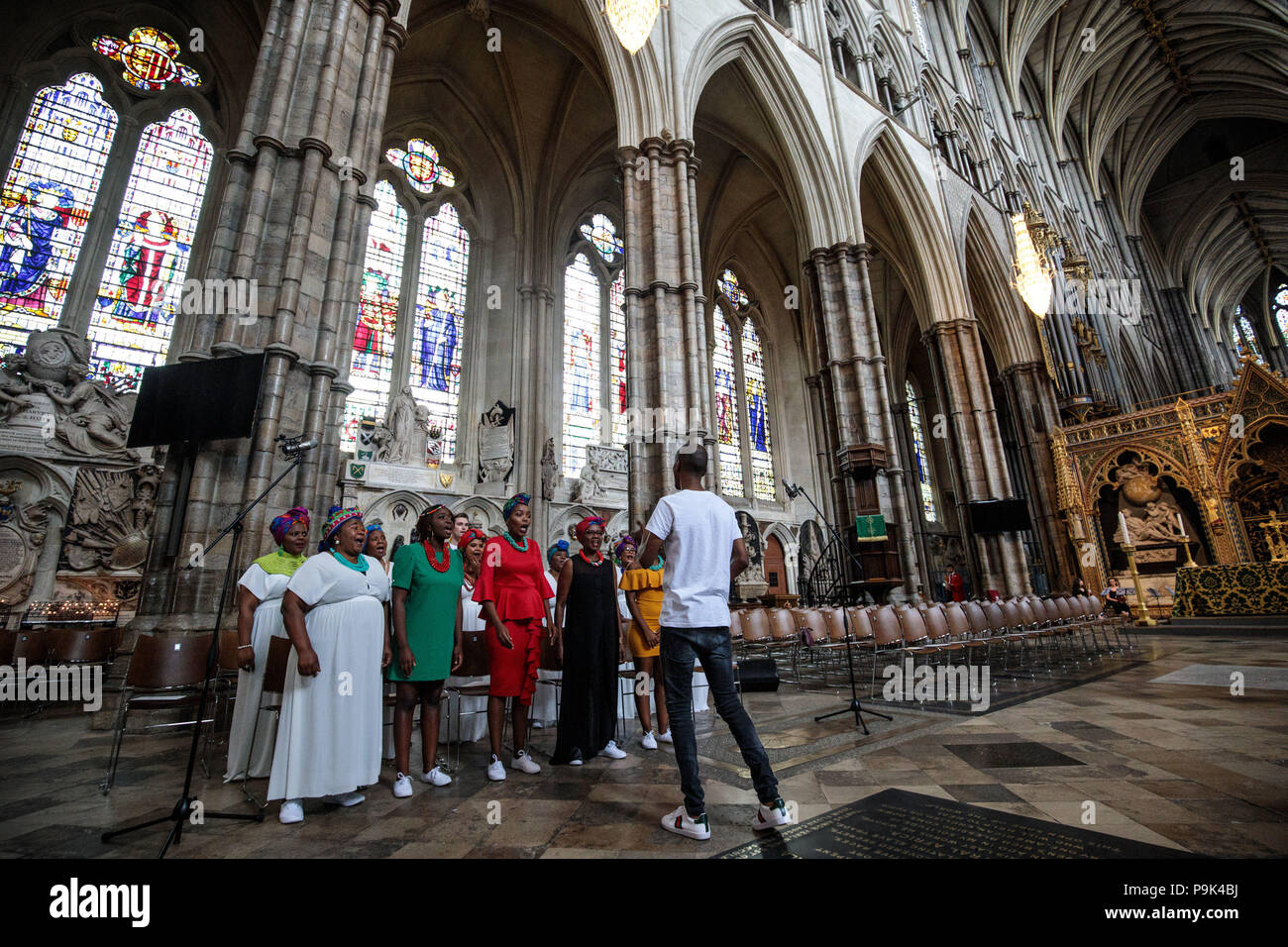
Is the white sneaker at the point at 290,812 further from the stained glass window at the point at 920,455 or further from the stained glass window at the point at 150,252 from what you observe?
the stained glass window at the point at 920,455

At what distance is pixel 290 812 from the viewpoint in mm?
2246

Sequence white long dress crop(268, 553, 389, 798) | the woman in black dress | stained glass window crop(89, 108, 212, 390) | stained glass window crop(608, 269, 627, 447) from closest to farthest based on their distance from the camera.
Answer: white long dress crop(268, 553, 389, 798) < the woman in black dress < stained glass window crop(89, 108, 212, 390) < stained glass window crop(608, 269, 627, 447)

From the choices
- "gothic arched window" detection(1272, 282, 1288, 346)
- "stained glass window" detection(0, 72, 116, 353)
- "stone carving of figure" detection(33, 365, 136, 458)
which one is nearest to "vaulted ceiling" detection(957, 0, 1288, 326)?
"gothic arched window" detection(1272, 282, 1288, 346)

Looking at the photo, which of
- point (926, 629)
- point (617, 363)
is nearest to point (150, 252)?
point (617, 363)

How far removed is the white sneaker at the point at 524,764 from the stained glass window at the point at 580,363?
39.0 ft

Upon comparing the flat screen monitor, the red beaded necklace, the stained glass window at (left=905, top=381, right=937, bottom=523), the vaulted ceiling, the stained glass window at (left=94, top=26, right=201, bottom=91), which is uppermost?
the vaulted ceiling

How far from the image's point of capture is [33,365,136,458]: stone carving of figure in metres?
8.71

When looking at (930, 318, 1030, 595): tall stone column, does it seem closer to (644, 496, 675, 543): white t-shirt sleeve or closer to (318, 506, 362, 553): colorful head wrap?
(644, 496, 675, 543): white t-shirt sleeve

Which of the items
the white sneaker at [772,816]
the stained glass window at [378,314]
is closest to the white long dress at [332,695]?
the white sneaker at [772,816]

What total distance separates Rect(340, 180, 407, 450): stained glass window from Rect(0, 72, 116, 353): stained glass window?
181 inches

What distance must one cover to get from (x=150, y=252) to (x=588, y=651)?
1270 centimetres

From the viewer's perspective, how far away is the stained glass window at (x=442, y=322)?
44.7 ft
